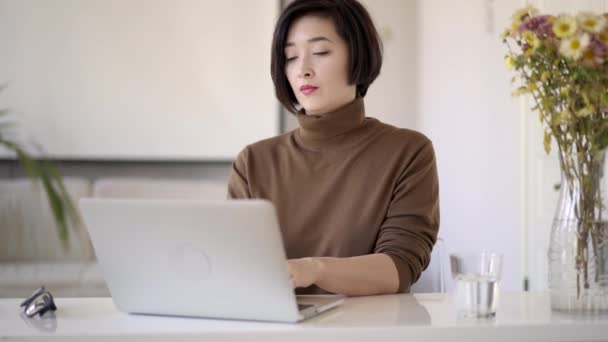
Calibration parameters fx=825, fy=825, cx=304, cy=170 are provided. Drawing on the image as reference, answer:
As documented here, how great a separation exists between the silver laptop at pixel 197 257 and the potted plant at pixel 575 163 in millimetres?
369

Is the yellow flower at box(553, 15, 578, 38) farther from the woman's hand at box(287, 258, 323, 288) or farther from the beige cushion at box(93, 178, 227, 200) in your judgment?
the beige cushion at box(93, 178, 227, 200)

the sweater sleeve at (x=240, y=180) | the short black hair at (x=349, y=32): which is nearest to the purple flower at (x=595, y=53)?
the short black hair at (x=349, y=32)

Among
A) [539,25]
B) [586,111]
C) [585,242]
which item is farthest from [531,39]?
[585,242]

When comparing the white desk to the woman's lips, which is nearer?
the white desk

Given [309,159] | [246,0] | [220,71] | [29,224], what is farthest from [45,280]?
[309,159]

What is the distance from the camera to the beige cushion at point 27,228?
13.3ft

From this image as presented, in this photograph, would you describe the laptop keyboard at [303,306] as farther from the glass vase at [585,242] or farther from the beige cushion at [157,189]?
the beige cushion at [157,189]

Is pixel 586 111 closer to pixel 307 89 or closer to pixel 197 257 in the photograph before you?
pixel 197 257

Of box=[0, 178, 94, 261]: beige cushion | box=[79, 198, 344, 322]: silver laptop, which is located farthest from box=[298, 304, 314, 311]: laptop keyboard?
box=[0, 178, 94, 261]: beige cushion

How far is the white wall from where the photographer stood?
3.29 m

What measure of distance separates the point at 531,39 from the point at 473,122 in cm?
248

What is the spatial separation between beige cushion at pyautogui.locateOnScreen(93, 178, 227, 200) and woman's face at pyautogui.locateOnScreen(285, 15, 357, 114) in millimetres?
2362

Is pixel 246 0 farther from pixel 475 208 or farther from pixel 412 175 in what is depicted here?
pixel 412 175

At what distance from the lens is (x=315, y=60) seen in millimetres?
1753
